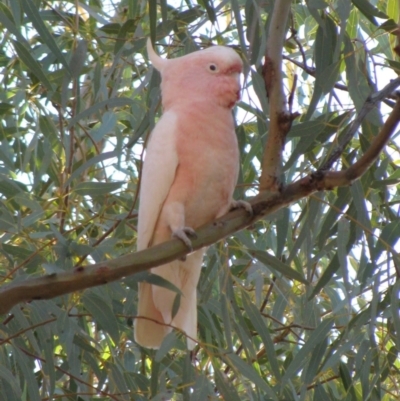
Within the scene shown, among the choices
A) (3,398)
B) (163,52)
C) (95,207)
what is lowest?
(3,398)

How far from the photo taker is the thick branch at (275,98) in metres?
1.41

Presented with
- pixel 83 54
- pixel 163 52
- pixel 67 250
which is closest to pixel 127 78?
pixel 163 52

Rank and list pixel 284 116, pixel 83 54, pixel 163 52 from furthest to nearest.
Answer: pixel 163 52 → pixel 83 54 → pixel 284 116

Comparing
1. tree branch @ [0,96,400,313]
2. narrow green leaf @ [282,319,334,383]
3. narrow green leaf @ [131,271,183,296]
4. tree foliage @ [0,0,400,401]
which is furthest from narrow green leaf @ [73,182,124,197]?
narrow green leaf @ [282,319,334,383]

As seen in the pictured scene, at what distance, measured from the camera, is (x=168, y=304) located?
2.01m

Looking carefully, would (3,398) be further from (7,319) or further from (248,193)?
(248,193)

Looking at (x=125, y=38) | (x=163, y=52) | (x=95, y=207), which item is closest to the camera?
(x=125, y=38)

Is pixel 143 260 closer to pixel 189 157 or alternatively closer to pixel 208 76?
pixel 189 157

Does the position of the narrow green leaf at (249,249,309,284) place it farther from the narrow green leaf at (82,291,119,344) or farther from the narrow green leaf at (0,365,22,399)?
the narrow green leaf at (0,365,22,399)

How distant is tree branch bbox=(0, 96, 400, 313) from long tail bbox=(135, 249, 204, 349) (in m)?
0.54

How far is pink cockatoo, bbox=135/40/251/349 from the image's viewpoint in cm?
184

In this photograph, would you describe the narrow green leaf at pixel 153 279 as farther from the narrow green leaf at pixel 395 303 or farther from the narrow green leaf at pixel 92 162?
the narrow green leaf at pixel 395 303

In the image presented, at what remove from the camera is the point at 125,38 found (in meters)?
1.99

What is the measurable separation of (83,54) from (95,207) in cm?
78
